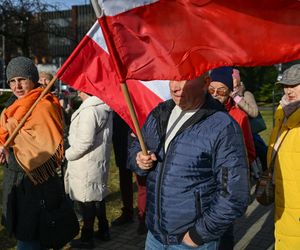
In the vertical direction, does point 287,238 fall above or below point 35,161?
below

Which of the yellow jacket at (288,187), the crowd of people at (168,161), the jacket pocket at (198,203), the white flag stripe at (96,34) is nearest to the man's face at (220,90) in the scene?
the crowd of people at (168,161)

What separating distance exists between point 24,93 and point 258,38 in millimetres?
1805

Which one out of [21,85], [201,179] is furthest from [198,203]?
[21,85]

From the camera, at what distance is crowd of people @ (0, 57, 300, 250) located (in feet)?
7.88

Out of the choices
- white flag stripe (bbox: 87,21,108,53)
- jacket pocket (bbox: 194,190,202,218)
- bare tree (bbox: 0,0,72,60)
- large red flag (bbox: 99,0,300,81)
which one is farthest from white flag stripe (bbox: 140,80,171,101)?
bare tree (bbox: 0,0,72,60)

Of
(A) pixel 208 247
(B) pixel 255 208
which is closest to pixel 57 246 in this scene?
(A) pixel 208 247

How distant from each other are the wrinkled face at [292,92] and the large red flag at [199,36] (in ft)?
2.05

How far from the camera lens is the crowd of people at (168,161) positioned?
2400 millimetres

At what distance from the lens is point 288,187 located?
9.97 feet

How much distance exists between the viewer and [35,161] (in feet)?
10.9

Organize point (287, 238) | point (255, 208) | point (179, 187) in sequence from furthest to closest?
point (255, 208), point (287, 238), point (179, 187)

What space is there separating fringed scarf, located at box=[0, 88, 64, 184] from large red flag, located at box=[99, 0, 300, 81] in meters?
1.02

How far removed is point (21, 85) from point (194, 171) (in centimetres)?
168

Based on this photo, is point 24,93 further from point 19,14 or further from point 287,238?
point 19,14
